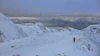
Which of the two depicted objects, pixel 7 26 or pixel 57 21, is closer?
Result: pixel 57 21

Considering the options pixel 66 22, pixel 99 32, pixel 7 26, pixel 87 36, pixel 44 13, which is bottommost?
pixel 87 36

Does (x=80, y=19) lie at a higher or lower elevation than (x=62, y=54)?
higher

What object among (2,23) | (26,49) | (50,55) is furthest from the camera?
(2,23)

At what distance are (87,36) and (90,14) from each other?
7.12 metres

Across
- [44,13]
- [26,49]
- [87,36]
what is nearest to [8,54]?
[26,49]

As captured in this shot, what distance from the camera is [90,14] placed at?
988 cm

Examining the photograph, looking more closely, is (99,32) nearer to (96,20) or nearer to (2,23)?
(96,20)

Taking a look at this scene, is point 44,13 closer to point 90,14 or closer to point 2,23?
point 90,14

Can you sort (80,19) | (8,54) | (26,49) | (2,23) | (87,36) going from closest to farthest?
(8,54) → (26,49) → (80,19) → (2,23) → (87,36)

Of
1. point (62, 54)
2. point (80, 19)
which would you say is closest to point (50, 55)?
point (62, 54)

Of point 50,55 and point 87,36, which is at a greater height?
point 50,55

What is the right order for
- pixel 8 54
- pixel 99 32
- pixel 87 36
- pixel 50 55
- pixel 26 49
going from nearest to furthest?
pixel 8 54, pixel 50 55, pixel 26 49, pixel 99 32, pixel 87 36

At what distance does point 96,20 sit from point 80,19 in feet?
2.50

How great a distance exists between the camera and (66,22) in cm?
988
